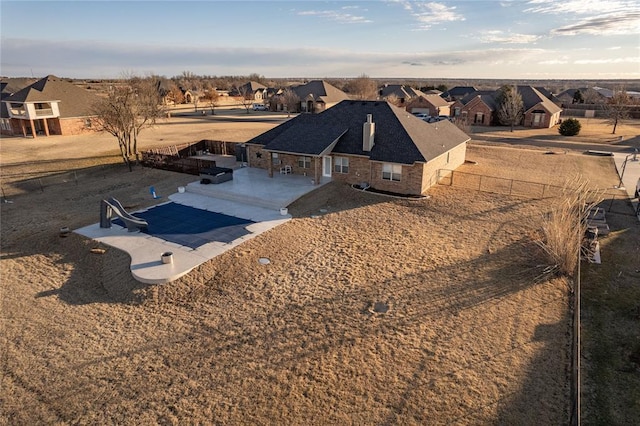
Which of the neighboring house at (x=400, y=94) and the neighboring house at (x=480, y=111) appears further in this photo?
the neighboring house at (x=400, y=94)

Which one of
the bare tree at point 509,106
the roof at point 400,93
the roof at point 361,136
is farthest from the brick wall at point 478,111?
the roof at point 361,136

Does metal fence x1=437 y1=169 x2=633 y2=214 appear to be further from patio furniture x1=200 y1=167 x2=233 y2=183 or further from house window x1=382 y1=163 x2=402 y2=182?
patio furniture x1=200 y1=167 x2=233 y2=183

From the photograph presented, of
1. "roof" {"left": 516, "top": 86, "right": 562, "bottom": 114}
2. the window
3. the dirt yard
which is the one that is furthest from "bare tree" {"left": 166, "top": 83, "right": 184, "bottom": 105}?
the window

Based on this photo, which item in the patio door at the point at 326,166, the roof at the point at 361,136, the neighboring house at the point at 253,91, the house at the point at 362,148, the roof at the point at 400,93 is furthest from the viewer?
the neighboring house at the point at 253,91

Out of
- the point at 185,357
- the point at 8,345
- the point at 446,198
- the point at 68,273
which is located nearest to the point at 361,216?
the point at 446,198

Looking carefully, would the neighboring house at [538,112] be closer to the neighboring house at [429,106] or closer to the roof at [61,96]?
the neighboring house at [429,106]

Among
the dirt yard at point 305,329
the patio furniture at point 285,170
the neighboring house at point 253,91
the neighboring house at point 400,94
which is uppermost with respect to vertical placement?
the neighboring house at point 253,91

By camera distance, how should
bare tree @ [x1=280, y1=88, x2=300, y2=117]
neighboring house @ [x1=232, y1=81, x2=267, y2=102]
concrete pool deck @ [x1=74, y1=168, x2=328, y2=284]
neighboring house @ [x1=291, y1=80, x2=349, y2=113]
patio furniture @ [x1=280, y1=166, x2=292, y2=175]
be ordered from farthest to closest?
neighboring house @ [x1=232, y1=81, x2=267, y2=102], bare tree @ [x1=280, y1=88, x2=300, y2=117], neighboring house @ [x1=291, y1=80, x2=349, y2=113], patio furniture @ [x1=280, y1=166, x2=292, y2=175], concrete pool deck @ [x1=74, y1=168, x2=328, y2=284]

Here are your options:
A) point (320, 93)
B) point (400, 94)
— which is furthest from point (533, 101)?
point (320, 93)
